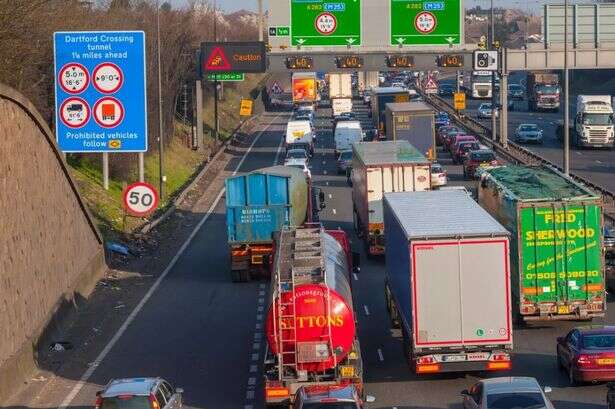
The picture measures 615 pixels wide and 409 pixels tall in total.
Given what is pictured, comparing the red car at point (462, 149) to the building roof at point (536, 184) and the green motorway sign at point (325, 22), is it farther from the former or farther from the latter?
the building roof at point (536, 184)

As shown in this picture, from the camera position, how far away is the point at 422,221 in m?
24.8

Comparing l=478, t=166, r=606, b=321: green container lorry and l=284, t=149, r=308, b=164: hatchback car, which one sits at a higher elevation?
l=478, t=166, r=606, b=321: green container lorry

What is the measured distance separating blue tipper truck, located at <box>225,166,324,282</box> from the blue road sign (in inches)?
127

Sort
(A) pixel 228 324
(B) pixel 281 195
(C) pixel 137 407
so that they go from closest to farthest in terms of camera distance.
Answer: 1. (C) pixel 137 407
2. (A) pixel 228 324
3. (B) pixel 281 195

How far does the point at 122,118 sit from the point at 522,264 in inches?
451

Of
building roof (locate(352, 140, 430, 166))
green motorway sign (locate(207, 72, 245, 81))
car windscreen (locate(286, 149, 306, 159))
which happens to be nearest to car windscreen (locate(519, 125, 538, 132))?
car windscreen (locate(286, 149, 306, 159))

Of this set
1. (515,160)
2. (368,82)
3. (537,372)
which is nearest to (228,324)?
(537,372)

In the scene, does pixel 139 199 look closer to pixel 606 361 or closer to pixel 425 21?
pixel 606 361

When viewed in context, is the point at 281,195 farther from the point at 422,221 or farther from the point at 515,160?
the point at 515,160

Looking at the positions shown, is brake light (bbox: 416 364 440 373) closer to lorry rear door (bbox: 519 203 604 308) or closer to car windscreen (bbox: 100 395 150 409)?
lorry rear door (bbox: 519 203 604 308)

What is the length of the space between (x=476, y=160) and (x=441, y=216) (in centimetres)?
3573

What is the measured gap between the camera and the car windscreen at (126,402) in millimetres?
18281

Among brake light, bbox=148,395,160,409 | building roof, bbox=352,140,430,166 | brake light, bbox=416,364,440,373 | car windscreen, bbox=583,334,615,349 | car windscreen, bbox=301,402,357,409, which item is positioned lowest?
brake light, bbox=416,364,440,373

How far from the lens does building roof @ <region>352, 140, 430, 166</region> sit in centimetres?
3884
